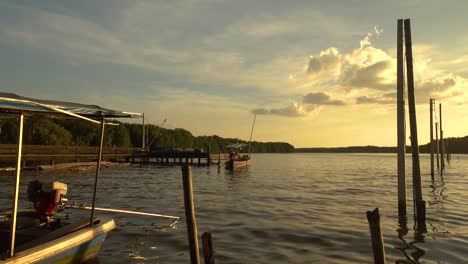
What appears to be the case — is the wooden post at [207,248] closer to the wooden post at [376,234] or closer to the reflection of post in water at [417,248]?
the wooden post at [376,234]

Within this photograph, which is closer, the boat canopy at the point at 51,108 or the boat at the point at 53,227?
the boat canopy at the point at 51,108

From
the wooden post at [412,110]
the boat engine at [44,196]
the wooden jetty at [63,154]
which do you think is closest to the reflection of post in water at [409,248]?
the wooden post at [412,110]

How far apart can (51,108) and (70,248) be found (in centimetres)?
370

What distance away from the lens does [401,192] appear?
1611 cm

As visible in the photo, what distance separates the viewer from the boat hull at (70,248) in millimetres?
7668

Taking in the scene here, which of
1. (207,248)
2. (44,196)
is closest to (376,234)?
(207,248)

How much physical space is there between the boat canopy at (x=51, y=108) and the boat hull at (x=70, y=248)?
2790 mm

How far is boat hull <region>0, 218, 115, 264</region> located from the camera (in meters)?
7.67

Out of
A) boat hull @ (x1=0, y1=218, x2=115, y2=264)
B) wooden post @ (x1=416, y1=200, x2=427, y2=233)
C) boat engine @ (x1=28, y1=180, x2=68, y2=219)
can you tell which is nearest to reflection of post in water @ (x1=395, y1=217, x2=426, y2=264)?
wooden post @ (x1=416, y1=200, x2=427, y2=233)

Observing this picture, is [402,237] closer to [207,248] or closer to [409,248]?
[409,248]

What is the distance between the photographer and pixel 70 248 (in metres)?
9.02

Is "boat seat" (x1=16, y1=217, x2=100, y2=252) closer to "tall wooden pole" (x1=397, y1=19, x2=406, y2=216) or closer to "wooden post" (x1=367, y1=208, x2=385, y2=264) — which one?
"wooden post" (x1=367, y1=208, x2=385, y2=264)

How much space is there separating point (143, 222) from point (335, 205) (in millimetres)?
11660

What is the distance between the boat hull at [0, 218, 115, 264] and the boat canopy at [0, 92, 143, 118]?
2790mm
